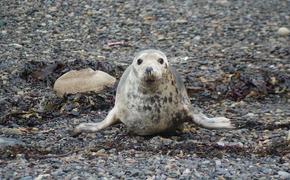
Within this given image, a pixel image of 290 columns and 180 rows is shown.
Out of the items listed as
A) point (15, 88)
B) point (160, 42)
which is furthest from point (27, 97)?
point (160, 42)

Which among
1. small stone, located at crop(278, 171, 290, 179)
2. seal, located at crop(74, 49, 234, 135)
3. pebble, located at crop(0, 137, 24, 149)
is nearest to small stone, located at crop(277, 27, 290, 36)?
seal, located at crop(74, 49, 234, 135)

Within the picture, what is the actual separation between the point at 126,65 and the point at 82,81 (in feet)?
3.53

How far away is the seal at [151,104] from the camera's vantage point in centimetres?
492

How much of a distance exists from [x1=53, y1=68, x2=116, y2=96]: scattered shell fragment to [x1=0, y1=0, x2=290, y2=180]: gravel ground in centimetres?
12

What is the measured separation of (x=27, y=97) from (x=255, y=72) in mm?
2090

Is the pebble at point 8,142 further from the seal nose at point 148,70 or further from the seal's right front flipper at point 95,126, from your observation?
the seal nose at point 148,70

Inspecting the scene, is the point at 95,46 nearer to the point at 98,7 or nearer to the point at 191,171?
the point at 98,7

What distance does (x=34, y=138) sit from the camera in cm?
524

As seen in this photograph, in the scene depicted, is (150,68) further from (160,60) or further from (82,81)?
(82,81)

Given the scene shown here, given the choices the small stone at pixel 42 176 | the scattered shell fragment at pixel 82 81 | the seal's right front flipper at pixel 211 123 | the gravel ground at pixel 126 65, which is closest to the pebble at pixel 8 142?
the gravel ground at pixel 126 65

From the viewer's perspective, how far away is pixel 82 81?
6426mm

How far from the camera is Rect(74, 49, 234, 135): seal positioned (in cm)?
492

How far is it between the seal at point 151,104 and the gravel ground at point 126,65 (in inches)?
3.3

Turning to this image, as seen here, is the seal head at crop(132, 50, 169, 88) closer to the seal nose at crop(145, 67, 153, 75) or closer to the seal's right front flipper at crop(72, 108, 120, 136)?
the seal nose at crop(145, 67, 153, 75)
